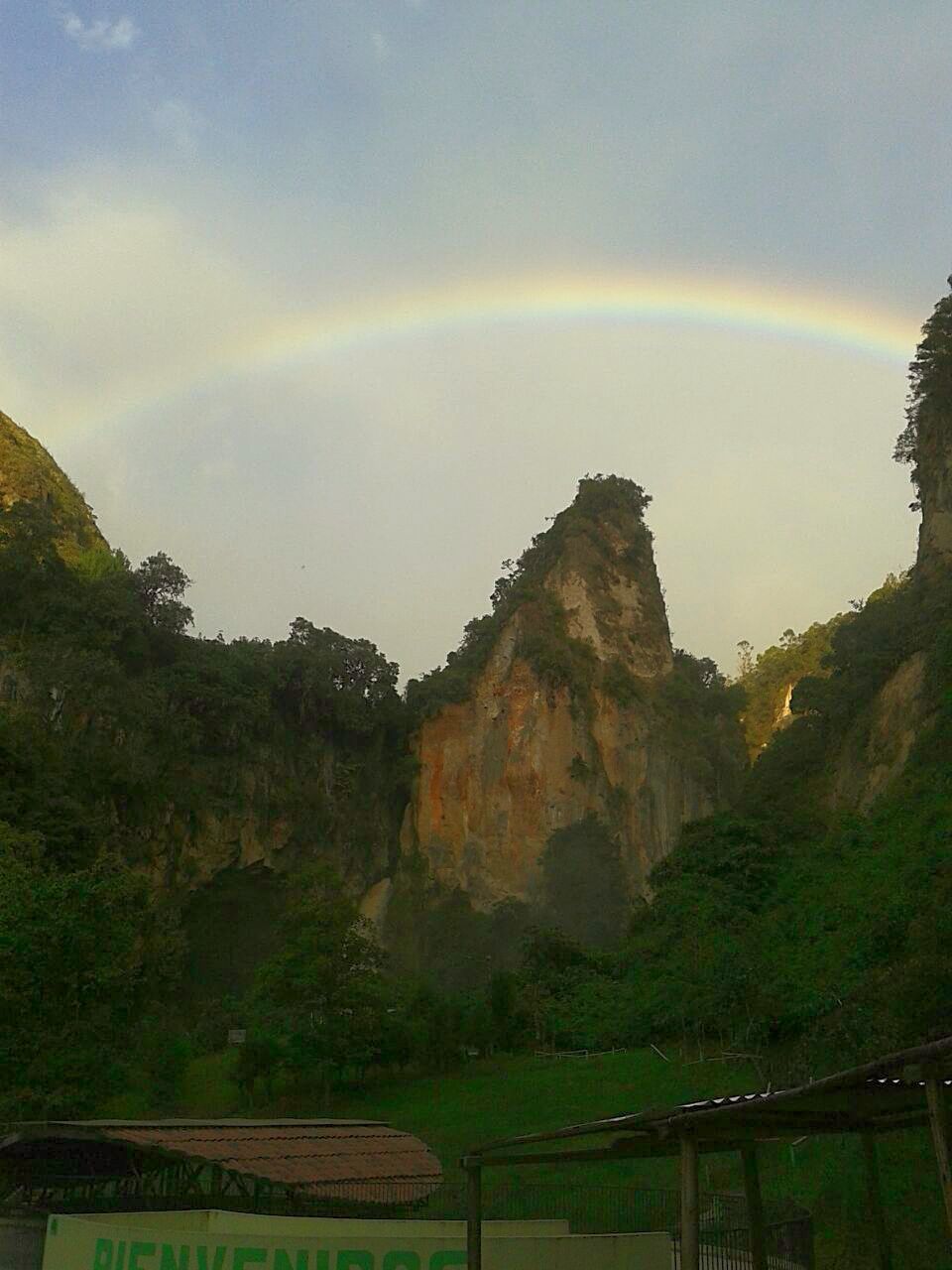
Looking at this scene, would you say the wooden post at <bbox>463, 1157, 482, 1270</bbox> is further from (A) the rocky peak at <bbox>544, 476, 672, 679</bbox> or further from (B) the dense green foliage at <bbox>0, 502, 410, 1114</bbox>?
(A) the rocky peak at <bbox>544, 476, 672, 679</bbox>

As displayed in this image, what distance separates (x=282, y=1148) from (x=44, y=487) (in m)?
48.6

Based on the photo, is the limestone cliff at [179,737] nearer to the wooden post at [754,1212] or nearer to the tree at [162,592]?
the tree at [162,592]

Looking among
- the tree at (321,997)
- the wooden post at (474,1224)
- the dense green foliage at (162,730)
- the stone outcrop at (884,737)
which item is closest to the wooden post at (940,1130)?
the wooden post at (474,1224)

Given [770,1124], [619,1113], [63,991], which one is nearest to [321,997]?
[63,991]

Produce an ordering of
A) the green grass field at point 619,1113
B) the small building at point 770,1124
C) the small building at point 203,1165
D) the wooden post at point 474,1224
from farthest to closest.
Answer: the green grass field at point 619,1113 < the small building at point 203,1165 < the wooden post at point 474,1224 < the small building at point 770,1124

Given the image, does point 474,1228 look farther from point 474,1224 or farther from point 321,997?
point 321,997

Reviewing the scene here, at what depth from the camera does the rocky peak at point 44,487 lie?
180ft

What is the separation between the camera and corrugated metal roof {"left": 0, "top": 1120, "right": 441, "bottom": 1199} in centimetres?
1329

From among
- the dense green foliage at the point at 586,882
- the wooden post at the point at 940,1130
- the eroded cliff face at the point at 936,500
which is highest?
the eroded cliff face at the point at 936,500

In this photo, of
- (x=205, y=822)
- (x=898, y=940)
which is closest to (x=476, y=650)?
(x=205, y=822)

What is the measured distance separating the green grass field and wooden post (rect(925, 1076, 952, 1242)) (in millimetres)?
8133

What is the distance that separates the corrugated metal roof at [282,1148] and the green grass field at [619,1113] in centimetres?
360

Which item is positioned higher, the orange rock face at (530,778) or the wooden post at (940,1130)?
the orange rock face at (530,778)

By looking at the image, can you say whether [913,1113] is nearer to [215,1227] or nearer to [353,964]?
[215,1227]
